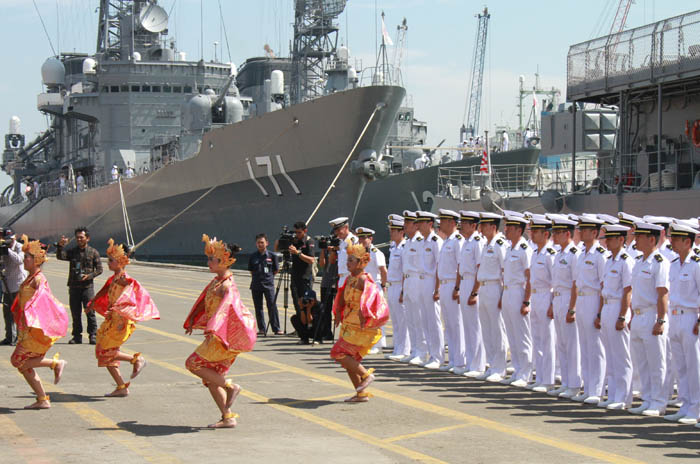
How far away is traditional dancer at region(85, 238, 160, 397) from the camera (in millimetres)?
8164

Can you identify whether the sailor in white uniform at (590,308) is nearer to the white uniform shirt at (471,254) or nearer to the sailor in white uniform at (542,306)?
the sailor in white uniform at (542,306)

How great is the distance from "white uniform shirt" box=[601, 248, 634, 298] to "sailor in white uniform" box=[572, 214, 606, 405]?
0.18m

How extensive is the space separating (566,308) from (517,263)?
0.70m

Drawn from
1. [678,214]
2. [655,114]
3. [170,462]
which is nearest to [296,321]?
[170,462]

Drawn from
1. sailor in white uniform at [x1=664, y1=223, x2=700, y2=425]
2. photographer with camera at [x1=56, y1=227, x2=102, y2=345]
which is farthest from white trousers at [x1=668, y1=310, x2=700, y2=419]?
photographer with camera at [x1=56, y1=227, x2=102, y2=345]

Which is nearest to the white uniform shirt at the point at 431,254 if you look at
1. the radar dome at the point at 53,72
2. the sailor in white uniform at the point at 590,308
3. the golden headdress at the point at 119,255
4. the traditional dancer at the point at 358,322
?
the sailor in white uniform at the point at 590,308

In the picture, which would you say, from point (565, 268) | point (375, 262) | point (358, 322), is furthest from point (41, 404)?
point (375, 262)

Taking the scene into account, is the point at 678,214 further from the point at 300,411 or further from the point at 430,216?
the point at 300,411

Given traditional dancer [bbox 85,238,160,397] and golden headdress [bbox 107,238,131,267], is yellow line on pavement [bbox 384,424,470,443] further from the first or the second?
golden headdress [bbox 107,238,131,267]

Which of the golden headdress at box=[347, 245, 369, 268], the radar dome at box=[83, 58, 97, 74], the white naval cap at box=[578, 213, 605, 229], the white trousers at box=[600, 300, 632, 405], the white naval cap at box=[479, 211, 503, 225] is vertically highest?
the radar dome at box=[83, 58, 97, 74]

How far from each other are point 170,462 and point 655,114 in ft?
56.6

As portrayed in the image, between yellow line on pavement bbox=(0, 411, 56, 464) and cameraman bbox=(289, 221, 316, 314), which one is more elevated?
cameraman bbox=(289, 221, 316, 314)

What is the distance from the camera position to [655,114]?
20.5 m

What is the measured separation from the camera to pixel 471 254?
31.3ft
